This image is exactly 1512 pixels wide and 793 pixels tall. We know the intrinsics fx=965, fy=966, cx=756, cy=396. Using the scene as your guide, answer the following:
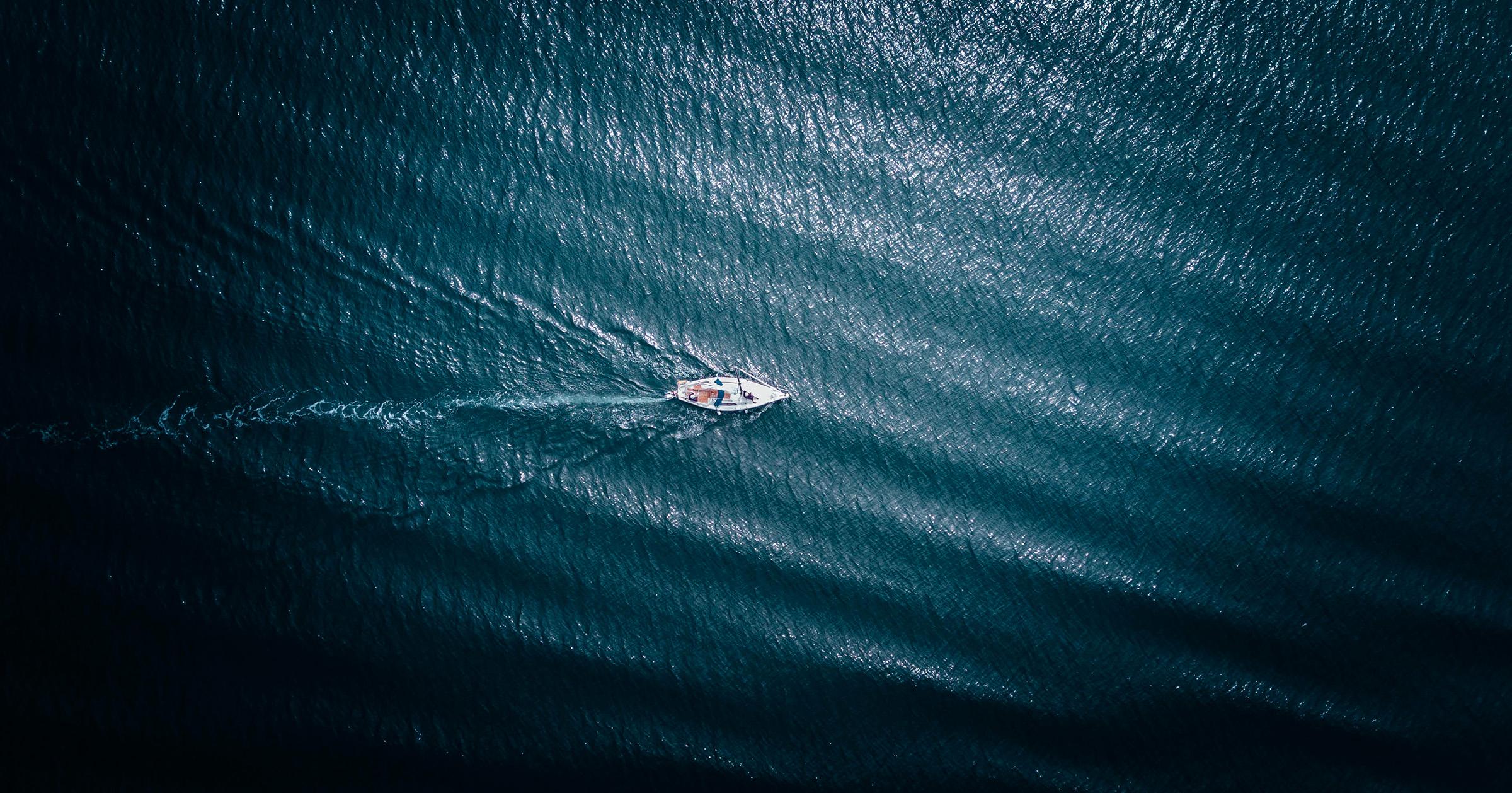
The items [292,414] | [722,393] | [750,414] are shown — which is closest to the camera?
[292,414]

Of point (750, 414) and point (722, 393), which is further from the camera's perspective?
point (750, 414)

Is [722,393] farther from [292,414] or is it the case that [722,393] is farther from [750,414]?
[292,414]

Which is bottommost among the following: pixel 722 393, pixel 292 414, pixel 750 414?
pixel 292 414

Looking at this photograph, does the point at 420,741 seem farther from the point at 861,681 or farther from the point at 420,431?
the point at 861,681

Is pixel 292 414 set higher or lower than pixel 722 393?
lower

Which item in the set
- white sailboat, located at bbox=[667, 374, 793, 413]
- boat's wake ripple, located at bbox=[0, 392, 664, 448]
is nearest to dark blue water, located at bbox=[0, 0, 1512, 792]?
boat's wake ripple, located at bbox=[0, 392, 664, 448]

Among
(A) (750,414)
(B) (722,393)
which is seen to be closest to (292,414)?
(B) (722,393)

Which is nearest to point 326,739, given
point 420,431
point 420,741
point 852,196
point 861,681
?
point 420,741

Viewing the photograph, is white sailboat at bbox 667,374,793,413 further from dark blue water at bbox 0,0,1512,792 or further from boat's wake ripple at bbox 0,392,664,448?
boat's wake ripple at bbox 0,392,664,448
